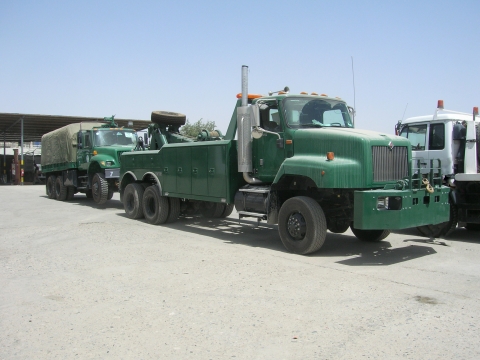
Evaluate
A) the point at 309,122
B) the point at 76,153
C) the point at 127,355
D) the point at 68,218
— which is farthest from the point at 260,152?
the point at 76,153

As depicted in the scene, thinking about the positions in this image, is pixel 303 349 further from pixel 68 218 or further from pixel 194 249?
pixel 68 218

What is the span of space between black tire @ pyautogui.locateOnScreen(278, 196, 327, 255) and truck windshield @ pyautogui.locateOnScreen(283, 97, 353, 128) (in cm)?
144

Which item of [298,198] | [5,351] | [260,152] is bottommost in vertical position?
[5,351]

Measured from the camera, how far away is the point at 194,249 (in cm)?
859

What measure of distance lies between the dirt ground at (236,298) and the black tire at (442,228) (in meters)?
0.27

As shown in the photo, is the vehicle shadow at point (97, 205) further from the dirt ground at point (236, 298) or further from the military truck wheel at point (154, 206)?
the dirt ground at point (236, 298)

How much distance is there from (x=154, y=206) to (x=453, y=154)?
6.87 meters

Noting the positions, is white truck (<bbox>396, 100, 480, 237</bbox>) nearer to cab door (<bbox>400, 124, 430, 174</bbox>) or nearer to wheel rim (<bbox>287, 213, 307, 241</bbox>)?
cab door (<bbox>400, 124, 430, 174</bbox>)

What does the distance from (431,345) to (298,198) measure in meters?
3.97

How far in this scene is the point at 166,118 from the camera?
41.8ft

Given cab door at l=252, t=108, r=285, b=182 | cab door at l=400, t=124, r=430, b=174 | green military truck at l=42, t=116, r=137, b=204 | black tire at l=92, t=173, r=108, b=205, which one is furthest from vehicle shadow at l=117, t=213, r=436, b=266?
green military truck at l=42, t=116, r=137, b=204

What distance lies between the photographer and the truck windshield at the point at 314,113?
8562 millimetres

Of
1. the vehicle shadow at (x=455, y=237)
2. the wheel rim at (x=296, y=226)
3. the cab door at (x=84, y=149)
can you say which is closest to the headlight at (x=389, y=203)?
the wheel rim at (x=296, y=226)

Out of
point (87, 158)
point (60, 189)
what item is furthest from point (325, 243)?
point (60, 189)
